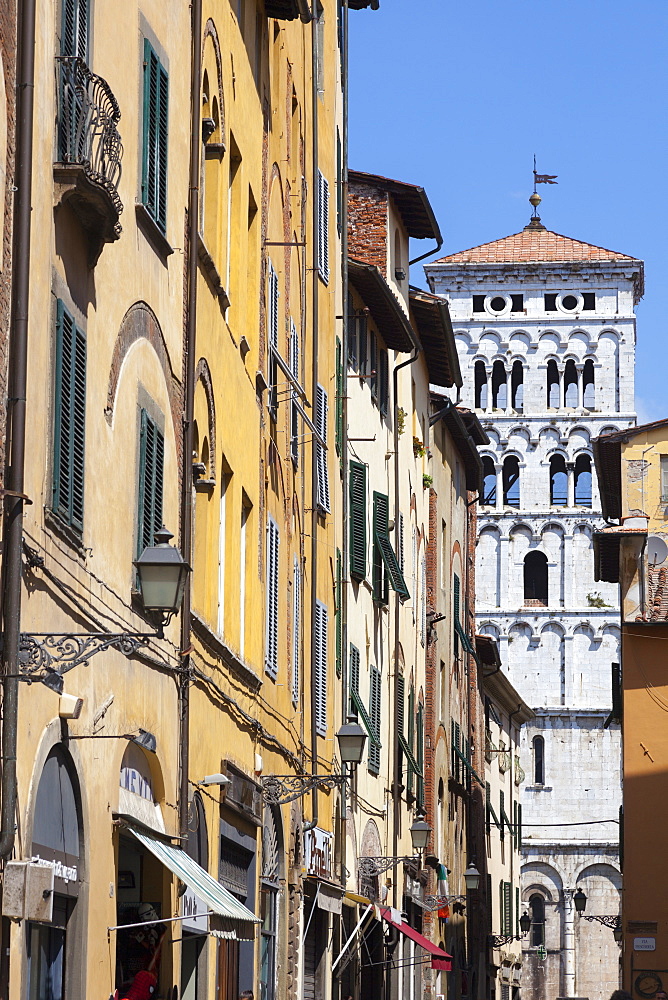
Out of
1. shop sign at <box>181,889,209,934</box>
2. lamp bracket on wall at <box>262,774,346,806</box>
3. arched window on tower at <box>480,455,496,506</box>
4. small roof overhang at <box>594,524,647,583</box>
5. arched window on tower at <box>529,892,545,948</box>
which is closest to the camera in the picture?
shop sign at <box>181,889,209,934</box>

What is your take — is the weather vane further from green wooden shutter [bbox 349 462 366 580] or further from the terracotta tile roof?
green wooden shutter [bbox 349 462 366 580]

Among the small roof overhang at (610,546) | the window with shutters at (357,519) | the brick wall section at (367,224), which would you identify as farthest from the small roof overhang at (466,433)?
the window with shutters at (357,519)

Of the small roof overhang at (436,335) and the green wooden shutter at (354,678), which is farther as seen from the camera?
the small roof overhang at (436,335)

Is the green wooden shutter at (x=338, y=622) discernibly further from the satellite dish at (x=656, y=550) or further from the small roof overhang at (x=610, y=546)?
the satellite dish at (x=656, y=550)

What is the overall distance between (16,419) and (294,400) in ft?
40.7

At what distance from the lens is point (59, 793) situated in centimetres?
1016

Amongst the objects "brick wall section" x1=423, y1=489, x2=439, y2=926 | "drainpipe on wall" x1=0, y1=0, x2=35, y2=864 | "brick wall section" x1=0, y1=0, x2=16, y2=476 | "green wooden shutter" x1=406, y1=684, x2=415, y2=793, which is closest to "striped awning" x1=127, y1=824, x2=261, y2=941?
"drainpipe on wall" x1=0, y1=0, x2=35, y2=864

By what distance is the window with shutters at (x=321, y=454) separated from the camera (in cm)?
2377

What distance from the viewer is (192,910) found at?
45.6 feet

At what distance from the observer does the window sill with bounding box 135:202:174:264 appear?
12.5 metres

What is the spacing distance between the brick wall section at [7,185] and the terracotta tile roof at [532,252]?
238ft

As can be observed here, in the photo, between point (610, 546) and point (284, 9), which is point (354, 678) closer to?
point (610, 546)

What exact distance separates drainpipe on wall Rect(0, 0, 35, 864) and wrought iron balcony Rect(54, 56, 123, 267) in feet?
2.38

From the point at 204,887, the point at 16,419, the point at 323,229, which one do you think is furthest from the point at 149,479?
the point at 323,229
